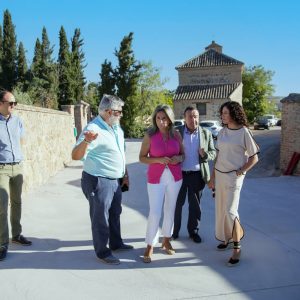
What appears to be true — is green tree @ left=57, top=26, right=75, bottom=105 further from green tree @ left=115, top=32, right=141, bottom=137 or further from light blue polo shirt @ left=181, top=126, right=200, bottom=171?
light blue polo shirt @ left=181, top=126, right=200, bottom=171

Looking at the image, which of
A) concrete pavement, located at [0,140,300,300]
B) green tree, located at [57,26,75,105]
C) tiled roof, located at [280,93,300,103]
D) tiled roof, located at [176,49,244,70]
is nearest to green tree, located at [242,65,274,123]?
tiled roof, located at [176,49,244,70]

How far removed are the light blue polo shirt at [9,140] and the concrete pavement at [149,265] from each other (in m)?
1.18

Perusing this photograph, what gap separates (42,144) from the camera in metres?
10.0

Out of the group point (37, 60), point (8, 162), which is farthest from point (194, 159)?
point (37, 60)

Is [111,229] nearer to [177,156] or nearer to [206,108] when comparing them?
[177,156]

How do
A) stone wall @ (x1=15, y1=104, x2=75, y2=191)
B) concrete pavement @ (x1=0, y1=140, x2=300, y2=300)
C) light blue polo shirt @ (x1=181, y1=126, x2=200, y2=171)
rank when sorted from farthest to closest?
stone wall @ (x1=15, y1=104, x2=75, y2=191)
light blue polo shirt @ (x1=181, y1=126, x2=200, y2=171)
concrete pavement @ (x1=0, y1=140, x2=300, y2=300)

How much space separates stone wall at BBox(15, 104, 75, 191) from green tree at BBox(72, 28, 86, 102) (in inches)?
904

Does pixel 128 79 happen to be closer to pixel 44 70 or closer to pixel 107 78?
pixel 107 78

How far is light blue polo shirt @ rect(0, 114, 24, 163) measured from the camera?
4.65 meters

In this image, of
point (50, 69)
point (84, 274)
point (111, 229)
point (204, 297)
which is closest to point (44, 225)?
point (111, 229)

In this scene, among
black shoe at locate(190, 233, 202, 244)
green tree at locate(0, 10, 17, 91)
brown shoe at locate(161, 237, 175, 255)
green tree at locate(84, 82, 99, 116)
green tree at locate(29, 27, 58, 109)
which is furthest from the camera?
green tree at locate(84, 82, 99, 116)

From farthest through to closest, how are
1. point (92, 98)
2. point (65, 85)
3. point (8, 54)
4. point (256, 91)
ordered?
1. point (256, 91)
2. point (92, 98)
3. point (8, 54)
4. point (65, 85)

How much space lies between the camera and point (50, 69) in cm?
3322

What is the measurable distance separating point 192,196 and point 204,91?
3499 cm
